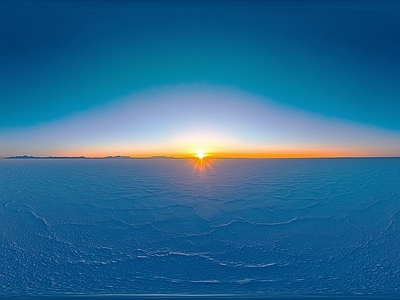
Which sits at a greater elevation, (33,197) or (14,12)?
(14,12)

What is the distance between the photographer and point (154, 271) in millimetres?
2398

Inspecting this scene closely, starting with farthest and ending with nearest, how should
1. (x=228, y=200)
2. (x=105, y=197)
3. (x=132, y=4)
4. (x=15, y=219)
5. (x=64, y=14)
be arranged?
1. (x=105, y=197)
2. (x=228, y=200)
3. (x=15, y=219)
4. (x=64, y=14)
5. (x=132, y=4)

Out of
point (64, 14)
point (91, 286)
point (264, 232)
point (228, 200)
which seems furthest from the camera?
point (228, 200)

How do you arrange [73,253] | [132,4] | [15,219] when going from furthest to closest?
1. [15,219]
2. [73,253]
3. [132,4]

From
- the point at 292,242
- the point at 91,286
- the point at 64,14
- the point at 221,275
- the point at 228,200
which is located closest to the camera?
the point at 64,14

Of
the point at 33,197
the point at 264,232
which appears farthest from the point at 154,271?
the point at 33,197

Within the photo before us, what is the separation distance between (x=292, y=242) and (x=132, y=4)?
3506mm

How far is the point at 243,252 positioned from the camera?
111 inches

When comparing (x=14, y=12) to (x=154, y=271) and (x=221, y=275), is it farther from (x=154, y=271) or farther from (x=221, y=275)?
(x=221, y=275)

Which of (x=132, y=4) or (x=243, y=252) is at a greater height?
(x=132, y=4)

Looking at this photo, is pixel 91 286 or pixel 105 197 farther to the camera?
pixel 105 197

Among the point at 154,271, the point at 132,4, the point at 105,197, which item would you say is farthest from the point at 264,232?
the point at 105,197

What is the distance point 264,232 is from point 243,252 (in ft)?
2.72

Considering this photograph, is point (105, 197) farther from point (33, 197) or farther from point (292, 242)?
point (292, 242)
